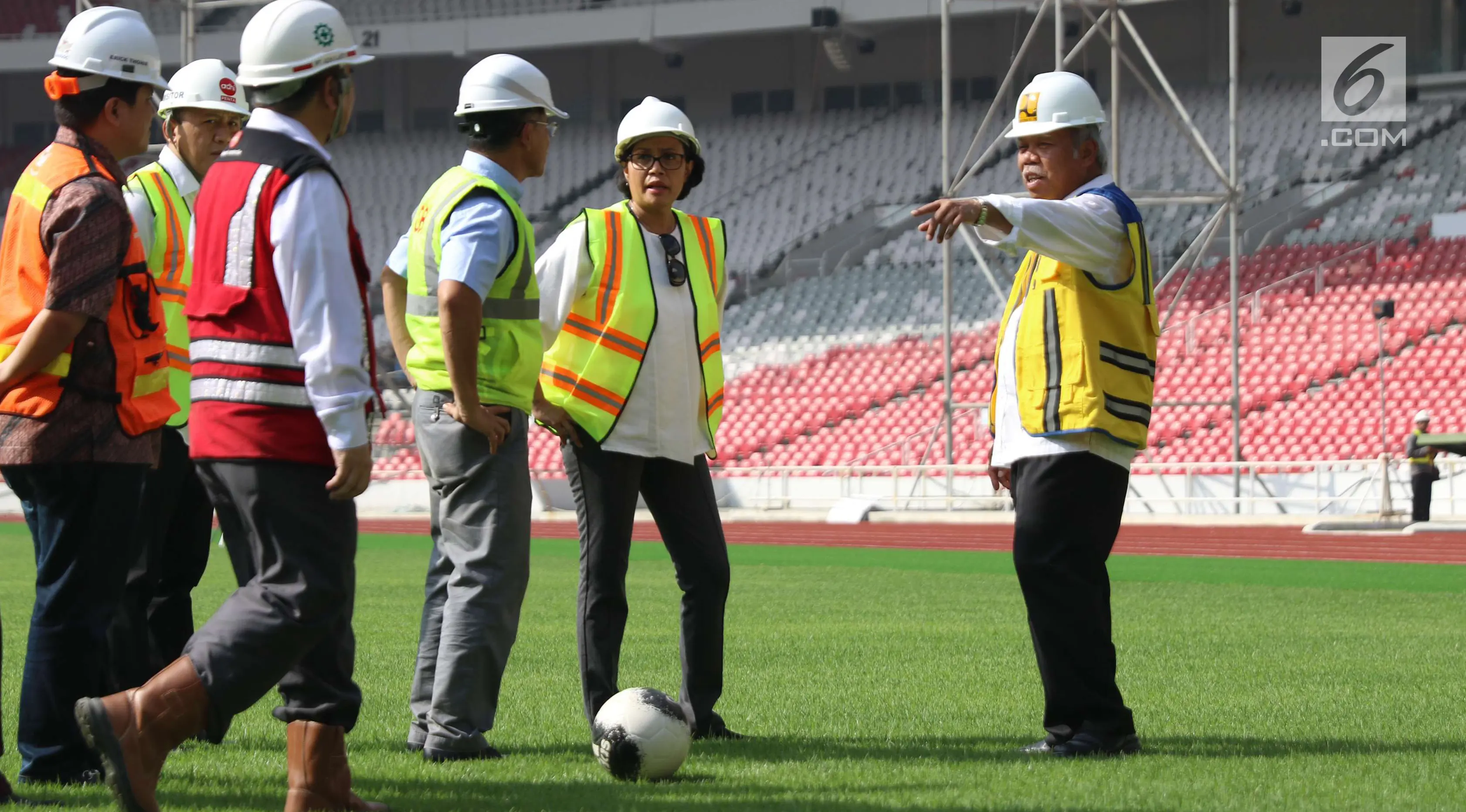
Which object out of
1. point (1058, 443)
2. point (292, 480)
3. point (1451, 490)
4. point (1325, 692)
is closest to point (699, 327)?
point (1058, 443)

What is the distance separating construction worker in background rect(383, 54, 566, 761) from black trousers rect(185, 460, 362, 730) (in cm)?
102

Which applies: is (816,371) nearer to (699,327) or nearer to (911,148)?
(911,148)

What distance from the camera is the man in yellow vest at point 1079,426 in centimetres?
548

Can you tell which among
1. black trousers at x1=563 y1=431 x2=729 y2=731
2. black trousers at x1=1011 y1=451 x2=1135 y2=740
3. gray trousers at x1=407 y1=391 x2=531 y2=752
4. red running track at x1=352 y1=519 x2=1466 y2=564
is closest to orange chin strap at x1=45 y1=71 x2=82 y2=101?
gray trousers at x1=407 y1=391 x2=531 y2=752

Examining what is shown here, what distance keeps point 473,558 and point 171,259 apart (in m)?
1.59

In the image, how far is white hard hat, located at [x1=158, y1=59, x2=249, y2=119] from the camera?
5922 mm

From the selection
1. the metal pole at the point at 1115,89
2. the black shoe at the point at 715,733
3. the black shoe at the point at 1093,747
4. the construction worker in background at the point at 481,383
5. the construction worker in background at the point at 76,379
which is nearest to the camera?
the construction worker in background at the point at 76,379

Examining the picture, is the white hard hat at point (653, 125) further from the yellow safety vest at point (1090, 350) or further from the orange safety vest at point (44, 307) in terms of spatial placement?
the orange safety vest at point (44, 307)

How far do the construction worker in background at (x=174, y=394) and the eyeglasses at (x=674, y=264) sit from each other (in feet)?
4.98

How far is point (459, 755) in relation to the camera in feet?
17.3

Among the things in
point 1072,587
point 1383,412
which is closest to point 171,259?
point 1072,587

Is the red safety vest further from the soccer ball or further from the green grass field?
the soccer ball

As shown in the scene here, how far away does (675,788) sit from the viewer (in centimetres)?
485

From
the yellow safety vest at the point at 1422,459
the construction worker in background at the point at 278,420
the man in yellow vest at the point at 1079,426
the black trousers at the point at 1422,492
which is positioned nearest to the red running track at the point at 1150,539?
the black trousers at the point at 1422,492
